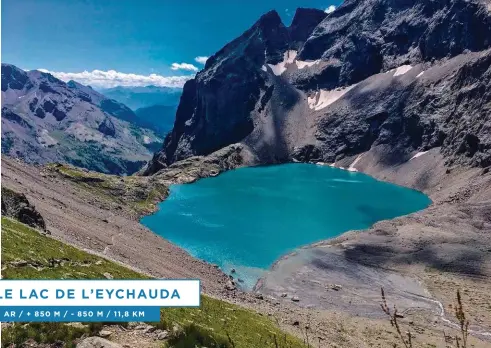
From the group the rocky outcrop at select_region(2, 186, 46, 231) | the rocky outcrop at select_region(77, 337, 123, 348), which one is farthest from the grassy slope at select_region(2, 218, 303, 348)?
the rocky outcrop at select_region(2, 186, 46, 231)

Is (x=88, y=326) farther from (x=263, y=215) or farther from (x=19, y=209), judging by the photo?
(x=263, y=215)

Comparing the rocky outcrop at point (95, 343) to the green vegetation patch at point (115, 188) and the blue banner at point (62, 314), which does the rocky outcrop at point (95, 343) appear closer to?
the blue banner at point (62, 314)

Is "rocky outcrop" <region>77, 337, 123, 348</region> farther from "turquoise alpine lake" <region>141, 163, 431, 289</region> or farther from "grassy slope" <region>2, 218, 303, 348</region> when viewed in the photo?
"turquoise alpine lake" <region>141, 163, 431, 289</region>

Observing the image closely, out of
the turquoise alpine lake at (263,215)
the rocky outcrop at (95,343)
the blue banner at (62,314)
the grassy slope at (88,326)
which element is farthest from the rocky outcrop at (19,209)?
the turquoise alpine lake at (263,215)

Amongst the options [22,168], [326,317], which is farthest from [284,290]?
[22,168]

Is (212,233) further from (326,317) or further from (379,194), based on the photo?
(379,194)
